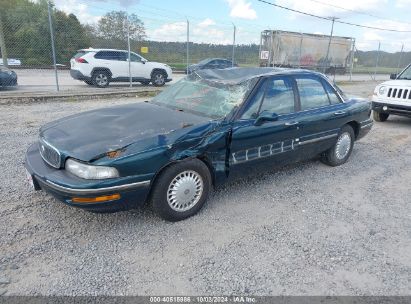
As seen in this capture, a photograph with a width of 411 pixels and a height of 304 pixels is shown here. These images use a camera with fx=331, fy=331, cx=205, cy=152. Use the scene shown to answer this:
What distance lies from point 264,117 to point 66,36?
13278 millimetres

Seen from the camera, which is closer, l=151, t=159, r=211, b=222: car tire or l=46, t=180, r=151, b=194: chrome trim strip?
l=46, t=180, r=151, b=194: chrome trim strip

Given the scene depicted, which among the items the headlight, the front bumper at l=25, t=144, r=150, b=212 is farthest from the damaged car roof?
the headlight

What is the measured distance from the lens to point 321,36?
94.9 feet

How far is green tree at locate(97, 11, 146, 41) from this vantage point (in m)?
12.5

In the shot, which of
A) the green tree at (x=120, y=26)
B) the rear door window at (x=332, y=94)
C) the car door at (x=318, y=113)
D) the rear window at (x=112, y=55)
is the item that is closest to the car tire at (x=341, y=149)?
the car door at (x=318, y=113)

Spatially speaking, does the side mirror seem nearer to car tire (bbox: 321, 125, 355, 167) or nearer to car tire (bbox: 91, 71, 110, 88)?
car tire (bbox: 321, 125, 355, 167)

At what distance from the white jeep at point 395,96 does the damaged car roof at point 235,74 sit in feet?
15.5

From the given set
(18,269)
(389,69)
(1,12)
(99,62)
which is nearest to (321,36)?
(389,69)

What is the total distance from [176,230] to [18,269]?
139 centimetres

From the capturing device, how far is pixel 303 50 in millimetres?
27984

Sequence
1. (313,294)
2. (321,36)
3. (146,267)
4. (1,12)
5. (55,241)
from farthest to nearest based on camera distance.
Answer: (321,36)
(1,12)
(55,241)
(146,267)
(313,294)

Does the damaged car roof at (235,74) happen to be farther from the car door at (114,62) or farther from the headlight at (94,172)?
the car door at (114,62)

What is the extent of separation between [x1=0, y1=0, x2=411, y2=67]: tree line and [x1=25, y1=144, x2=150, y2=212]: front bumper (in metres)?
10.5

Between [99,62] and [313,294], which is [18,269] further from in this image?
[99,62]
